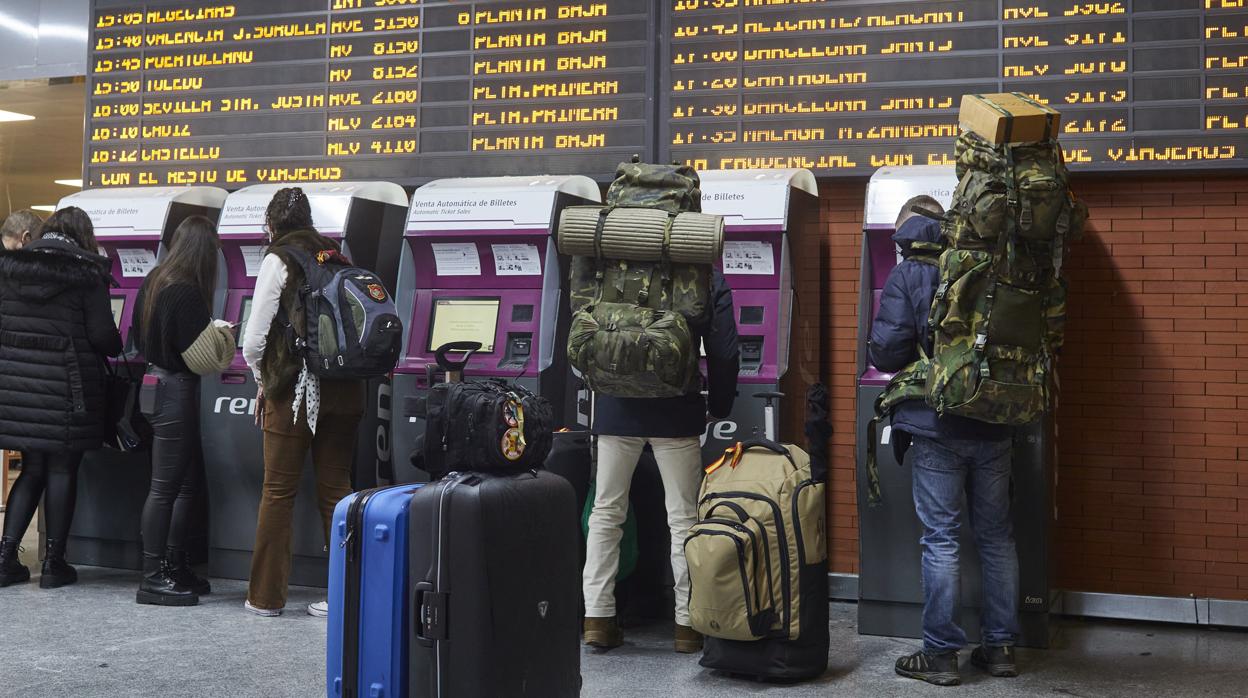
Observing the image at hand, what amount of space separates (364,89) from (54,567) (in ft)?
8.42

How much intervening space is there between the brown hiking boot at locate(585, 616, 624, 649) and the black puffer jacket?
7.88ft

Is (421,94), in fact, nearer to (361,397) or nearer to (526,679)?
(361,397)

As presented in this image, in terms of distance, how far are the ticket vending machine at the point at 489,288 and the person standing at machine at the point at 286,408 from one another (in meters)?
0.33

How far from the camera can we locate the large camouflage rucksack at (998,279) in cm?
369

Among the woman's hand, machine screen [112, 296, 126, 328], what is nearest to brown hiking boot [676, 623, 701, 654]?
the woman's hand

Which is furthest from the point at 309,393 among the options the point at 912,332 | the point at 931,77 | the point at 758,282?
the point at 931,77

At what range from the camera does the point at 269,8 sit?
603cm

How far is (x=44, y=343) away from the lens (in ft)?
16.4

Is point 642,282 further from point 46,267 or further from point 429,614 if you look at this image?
point 46,267

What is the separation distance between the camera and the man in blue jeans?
12.7 ft

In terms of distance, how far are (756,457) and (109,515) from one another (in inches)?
130

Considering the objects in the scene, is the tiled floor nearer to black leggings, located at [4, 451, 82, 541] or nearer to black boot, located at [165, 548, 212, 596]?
black boot, located at [165, 548, 212, 596]

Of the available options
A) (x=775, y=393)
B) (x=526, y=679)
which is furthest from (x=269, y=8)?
(x=526, y=679)

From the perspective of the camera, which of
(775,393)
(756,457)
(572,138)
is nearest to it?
(756,457)
